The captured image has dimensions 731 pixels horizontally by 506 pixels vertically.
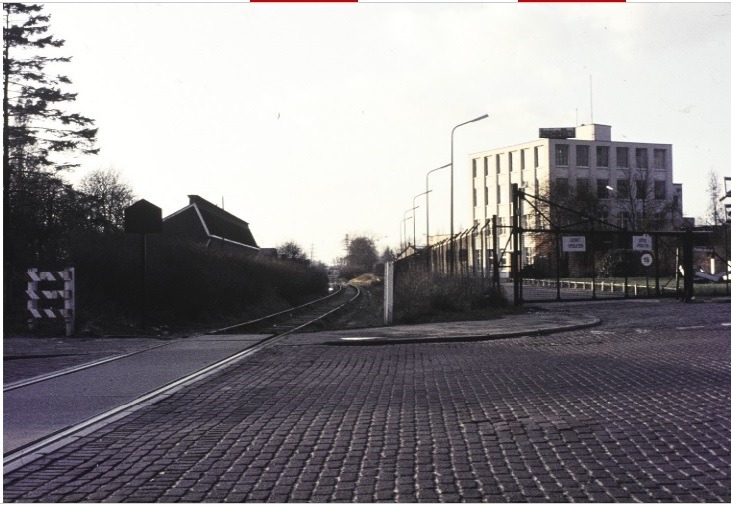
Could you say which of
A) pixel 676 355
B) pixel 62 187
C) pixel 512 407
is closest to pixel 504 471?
pixel 512 407

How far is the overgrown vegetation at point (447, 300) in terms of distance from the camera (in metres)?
21.1

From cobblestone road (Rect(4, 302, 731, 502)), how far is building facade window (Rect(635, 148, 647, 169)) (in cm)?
8110

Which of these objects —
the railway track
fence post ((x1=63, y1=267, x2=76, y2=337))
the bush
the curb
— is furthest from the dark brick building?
the railway track

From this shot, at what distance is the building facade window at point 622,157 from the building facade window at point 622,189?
306 centimetres

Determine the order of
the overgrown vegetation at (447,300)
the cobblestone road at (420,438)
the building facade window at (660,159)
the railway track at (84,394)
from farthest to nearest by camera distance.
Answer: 1. the building facade window at (660,159)
2. the overgrown vegetation at (447,300)
3. the railway track at (84,394)
4. the cobblestone road at (420,438)

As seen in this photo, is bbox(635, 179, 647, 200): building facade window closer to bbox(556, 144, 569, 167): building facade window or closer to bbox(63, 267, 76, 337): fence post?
bbox(556, 144, 569, 167): building facade window

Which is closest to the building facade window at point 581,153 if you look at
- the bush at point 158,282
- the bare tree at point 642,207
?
the bare tree at point 642,207

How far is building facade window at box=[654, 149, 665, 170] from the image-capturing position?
291 ft

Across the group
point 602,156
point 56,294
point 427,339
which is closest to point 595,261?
point 427,339

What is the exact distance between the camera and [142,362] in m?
11.5

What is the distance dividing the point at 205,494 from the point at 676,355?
8.95m

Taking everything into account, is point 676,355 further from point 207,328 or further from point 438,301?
point 207,328

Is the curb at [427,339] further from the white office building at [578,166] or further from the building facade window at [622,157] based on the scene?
the building facade window at [622,157]

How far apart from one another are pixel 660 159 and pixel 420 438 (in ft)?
295
